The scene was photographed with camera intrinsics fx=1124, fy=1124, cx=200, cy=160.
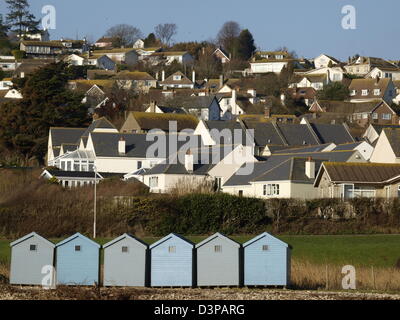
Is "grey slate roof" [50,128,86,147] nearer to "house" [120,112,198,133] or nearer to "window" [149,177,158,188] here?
"house" [120,112,198,133]

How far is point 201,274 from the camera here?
1608 inches

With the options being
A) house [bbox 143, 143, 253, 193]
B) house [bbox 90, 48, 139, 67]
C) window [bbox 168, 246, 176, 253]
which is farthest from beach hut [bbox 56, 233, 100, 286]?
house [bbox 90, 48, 139, 67]

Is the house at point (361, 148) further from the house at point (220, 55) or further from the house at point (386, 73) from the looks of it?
the house at point (220, 55)

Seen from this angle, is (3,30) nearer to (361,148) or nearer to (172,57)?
(172,57)

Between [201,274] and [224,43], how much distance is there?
13542 cm

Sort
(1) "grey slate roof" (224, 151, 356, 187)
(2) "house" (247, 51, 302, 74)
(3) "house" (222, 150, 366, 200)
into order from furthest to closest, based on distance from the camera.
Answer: (2) "house" (247, 51, 302, 74)
(1) "grey slate roof" (224, 151, 356, 187)
(3) "house" (222, 150, 366, 200)

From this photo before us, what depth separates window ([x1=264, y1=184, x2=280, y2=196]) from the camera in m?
67.1

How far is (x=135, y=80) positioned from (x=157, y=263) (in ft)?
320

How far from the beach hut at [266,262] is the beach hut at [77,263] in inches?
216

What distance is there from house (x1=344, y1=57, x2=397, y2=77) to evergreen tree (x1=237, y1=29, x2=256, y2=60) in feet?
58.3

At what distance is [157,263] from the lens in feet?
134

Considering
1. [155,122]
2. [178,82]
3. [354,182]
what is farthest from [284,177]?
[178,82]

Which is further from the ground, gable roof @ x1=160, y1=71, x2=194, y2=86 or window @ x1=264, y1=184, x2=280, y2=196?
gable roof @ x1=160, y1=71, x2=194, y2=86

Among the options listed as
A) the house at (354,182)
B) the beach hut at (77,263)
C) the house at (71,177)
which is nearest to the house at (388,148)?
the house at (354,182)
